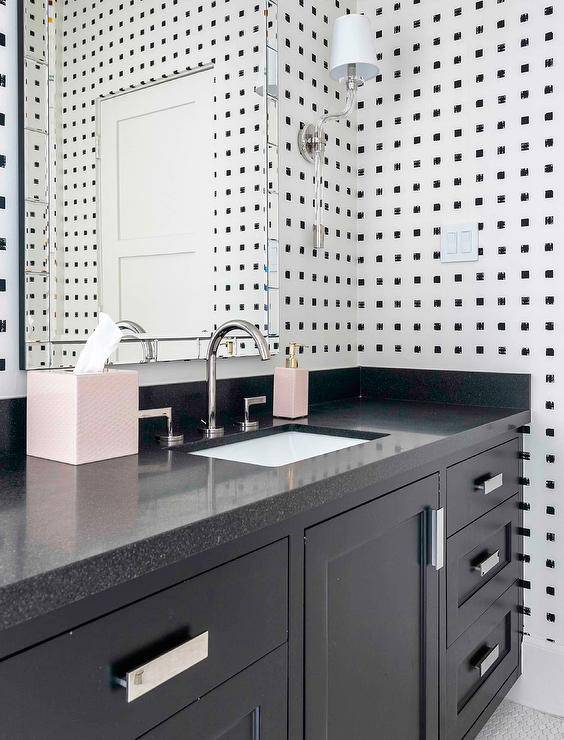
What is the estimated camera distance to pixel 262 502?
90 centimetres

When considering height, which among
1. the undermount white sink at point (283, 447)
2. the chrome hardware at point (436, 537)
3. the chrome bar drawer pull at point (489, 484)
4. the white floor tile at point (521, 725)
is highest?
the undermount white sink at point (283, 447)

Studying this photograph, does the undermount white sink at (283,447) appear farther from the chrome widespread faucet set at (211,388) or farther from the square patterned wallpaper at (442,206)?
the square patterned wallpaper at (442,206)

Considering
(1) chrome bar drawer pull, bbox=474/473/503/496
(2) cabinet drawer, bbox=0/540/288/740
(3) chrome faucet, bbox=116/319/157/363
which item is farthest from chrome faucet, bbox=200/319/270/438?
(1) chrome bar drawer pull, bbox=474/473/503/496

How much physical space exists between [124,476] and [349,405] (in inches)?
43.9

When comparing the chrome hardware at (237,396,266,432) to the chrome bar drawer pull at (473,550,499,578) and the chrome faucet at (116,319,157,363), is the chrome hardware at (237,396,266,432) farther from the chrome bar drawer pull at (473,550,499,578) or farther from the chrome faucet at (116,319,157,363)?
the chrome bar drawer pull at (473,550,499,578)

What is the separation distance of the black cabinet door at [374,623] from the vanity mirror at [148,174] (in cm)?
64

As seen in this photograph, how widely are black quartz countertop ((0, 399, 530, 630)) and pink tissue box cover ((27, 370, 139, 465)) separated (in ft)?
0.09

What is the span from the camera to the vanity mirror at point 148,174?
→ 127 cm

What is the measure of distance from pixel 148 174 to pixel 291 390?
0.64 m

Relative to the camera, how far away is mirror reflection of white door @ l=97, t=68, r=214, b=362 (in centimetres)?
141

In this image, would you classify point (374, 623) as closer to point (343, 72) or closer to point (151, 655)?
point (151, 655)

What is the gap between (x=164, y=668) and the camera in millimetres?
758

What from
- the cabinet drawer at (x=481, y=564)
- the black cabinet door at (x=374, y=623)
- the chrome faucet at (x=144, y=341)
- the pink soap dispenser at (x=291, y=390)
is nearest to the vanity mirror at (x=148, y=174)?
the chrome faucet at (x=144, y=341)

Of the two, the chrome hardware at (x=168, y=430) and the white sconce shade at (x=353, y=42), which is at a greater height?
the white sconce shade at (x=353, y=42)
